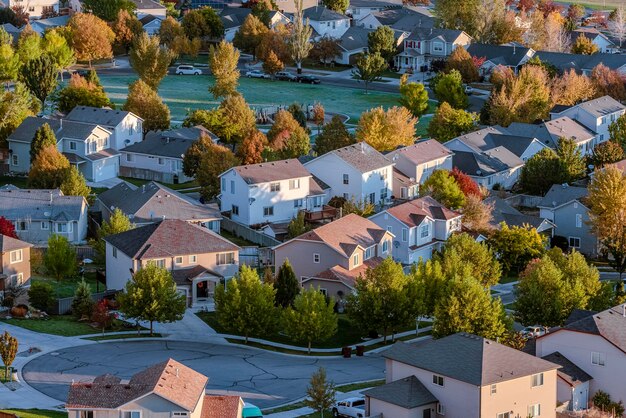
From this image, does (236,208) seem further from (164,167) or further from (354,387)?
(354,387)

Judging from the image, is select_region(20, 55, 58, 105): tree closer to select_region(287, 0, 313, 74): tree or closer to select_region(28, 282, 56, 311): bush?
select_region(287, 0, 313, 74): tree

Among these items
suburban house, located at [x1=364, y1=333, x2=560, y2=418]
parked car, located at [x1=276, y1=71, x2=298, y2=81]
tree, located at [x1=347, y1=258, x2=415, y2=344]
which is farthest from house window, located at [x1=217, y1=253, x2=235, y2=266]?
parked car, located at [x1=276, y1=71, x2=298, y2=81]

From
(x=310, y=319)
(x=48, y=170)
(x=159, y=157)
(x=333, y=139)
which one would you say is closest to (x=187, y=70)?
(x=159, y=157)

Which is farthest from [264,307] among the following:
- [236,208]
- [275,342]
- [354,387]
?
[236,208]

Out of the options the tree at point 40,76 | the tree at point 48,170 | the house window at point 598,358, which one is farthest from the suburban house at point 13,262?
the tree at point 40,76

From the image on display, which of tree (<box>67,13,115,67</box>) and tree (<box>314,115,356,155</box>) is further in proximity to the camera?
tree (<box>67,13,115,67</box>)

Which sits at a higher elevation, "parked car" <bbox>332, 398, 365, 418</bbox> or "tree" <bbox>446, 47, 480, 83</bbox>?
"tree" <bbox>446, 47, 480, 83</bbox>
